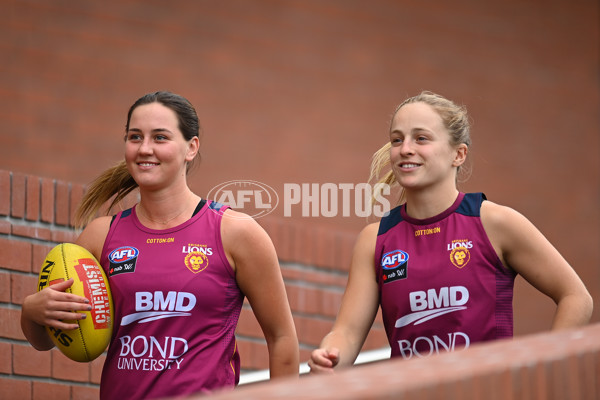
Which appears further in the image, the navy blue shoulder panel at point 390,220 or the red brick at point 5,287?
the red brick at point 5,287

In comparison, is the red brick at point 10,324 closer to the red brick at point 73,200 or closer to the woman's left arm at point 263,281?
the red brick at point 73,200

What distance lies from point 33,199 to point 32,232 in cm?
15

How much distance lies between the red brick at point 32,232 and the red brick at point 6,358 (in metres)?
0.50

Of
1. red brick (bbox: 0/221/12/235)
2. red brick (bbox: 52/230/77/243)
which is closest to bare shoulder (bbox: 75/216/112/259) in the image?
red brick (bbox: 0/221/12/235)

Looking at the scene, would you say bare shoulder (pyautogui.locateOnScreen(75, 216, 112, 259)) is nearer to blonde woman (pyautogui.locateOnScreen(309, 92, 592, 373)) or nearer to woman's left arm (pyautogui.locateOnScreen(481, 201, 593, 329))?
blonde woman (pyautogui.locateOnScreen(309, 92, 592, 373))

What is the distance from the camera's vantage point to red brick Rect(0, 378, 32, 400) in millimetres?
3932

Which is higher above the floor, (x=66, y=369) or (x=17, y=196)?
(x=17, y=196)

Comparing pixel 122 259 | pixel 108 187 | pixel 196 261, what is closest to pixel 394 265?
pixel 196 261

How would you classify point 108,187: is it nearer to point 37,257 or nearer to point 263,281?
point 37,257

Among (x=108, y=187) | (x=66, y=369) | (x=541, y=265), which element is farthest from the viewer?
(x=66, y=369)

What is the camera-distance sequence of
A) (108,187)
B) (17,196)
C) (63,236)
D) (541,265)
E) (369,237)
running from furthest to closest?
1. (63,236)
2. (17,196)
3. (108,187)
4. (369,237)
5. (541,265)

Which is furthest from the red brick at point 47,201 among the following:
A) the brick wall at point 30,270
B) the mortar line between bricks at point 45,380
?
the mortar line between bricks at point 45,380

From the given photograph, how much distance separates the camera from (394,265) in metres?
3.31

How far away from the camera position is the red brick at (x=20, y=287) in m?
4.04
